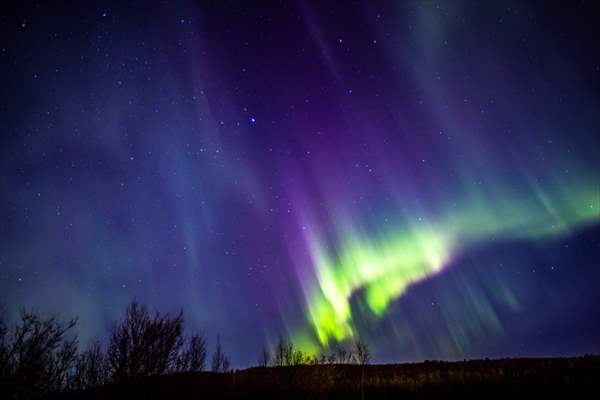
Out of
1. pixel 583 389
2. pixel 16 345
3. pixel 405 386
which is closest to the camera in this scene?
pixel 583 389

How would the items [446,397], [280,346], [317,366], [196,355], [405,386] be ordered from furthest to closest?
[280,346] → [196,355] → [317,366] → [405,386] → [446,397]

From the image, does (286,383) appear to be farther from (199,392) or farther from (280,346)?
(280,346)

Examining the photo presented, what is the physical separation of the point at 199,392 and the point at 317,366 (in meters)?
6.55

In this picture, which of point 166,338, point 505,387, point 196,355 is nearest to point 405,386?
point 505,387

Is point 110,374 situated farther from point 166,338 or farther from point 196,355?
point 196,355

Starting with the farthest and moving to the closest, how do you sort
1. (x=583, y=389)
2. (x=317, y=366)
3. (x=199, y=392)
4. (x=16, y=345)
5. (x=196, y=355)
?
1. (x=196, y=355)
2. (x=16, y=345)
3. (x=317, y=366)
4. (x=199, y=392)
5. (x=583, y=389)

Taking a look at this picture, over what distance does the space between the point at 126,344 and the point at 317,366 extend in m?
16.7

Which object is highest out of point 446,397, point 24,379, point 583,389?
point 24,379

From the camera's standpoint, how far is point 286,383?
16.9 meters

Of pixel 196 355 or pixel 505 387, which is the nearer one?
pixel 505 387

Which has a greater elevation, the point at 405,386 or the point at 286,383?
the point at 286,383

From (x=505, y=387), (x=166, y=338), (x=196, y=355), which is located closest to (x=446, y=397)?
(x=505, y=387)

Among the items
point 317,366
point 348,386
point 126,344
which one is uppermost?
point 126,344

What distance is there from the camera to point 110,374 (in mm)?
25594
